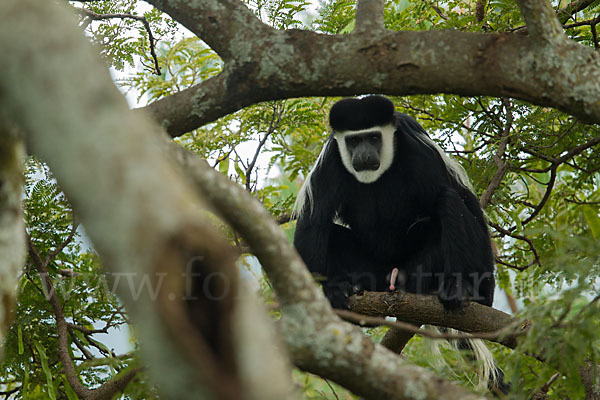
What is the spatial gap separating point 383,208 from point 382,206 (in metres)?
0.01

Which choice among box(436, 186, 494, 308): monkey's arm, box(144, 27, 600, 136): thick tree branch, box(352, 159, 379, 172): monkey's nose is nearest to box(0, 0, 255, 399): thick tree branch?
box(144, 27, 600, 136): thick tree branch

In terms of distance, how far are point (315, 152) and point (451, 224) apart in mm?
1296

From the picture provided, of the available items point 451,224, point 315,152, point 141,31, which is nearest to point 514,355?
point 451,224

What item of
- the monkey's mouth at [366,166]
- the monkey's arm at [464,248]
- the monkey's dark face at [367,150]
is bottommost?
the monkey's arm at [464,248]

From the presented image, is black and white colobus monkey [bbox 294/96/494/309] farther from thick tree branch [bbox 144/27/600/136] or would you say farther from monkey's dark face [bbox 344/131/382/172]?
thick tree branch [bbox 144/27/600/136]

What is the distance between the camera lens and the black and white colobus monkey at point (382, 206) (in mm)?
2725

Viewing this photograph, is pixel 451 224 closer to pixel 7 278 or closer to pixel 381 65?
pixel 381 65

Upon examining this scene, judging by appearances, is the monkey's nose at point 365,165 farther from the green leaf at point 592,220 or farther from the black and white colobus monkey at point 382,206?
the green leaf at point 592,220

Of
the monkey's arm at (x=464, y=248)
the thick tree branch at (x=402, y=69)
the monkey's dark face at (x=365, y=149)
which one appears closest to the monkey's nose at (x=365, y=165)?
the monkey's dark face at (x=365, y=149)

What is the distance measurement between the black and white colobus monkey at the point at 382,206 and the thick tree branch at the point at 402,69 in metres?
1.29

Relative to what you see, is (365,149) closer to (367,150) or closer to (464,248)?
(367,150)

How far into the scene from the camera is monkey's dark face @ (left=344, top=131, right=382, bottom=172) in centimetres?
296

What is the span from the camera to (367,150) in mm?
2973

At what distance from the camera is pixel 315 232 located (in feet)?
9.30
